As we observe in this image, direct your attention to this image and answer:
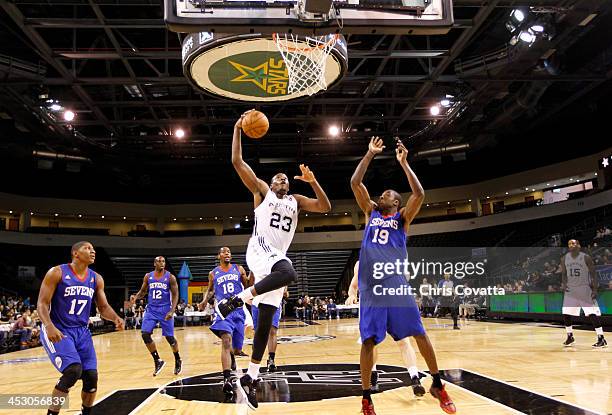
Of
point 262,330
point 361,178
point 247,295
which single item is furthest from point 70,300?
point 361,178

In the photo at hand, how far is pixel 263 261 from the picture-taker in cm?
435

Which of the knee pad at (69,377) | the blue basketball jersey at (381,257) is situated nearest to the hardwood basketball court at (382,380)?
the knee pad at (69,377)

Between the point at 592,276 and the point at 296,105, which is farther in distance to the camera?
the point at 296,105

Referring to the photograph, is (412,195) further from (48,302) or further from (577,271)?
(577,271)

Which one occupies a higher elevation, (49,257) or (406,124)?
(406,124)

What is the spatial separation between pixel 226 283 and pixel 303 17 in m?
3.83

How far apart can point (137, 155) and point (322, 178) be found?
1162 centimetres

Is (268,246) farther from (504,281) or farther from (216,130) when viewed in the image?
(216,130)

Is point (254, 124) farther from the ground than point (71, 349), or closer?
farther from the ground

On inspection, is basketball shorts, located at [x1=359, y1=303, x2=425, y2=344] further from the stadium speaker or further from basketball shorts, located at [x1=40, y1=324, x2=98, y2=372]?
the stadium speaker

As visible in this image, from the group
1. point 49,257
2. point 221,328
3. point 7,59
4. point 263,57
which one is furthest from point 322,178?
point 221,328

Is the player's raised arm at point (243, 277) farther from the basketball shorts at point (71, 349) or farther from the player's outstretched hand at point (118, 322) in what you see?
the basketball shorts at point (71, 349)

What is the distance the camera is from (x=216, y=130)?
23.3 m

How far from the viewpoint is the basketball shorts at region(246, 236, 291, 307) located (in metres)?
4.32
